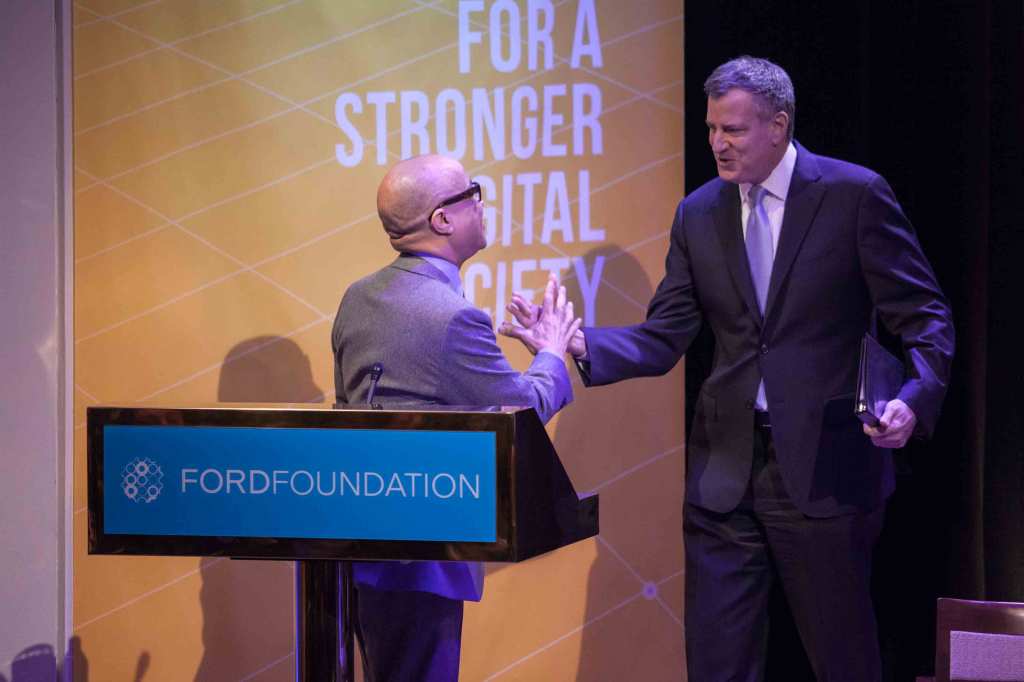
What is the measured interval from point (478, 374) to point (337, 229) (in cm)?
162

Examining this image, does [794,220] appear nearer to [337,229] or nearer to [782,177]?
[782,177]

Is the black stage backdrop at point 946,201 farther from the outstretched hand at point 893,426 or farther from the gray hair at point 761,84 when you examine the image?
the outstretched hand at point 893,426

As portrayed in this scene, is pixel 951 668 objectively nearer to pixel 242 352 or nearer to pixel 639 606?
pixel 639 606

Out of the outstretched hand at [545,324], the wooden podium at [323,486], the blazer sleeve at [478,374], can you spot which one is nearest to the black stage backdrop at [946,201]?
the outstretched hand at [545,324]

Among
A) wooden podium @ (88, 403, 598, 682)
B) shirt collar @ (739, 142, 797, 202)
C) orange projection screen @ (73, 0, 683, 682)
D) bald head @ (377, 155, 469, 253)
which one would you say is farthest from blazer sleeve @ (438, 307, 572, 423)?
orange projection screen @ (73, 0, 683, 682)

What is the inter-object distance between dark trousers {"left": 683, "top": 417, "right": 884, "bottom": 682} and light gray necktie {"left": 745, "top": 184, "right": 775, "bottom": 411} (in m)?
0.27

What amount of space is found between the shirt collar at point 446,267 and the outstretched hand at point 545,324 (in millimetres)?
191

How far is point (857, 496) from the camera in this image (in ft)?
8.82

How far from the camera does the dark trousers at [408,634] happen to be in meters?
2.44

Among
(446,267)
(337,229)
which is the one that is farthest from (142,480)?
(337,229)

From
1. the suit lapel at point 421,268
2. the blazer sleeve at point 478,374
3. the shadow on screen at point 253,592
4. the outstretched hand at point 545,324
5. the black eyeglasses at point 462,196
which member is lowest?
the shadow on screen at point 253,592

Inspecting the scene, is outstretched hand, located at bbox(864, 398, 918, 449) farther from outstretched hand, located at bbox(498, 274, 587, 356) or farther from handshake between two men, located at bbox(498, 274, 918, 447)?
outstretched hand, located at bbox(498, 274, 587, 356)

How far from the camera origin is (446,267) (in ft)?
8.43

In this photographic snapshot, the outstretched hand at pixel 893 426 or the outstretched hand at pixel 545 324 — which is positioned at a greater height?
the outstretched hand at pixel 545 324
